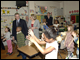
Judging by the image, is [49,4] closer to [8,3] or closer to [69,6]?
[69,6]

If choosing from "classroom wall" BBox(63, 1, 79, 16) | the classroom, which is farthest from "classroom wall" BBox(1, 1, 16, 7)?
"classroom wall" BBox(63, 1, 79, 16)

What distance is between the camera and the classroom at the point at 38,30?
1.44 m

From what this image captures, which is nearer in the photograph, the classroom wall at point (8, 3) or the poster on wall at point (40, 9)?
the classroom wall at point (8, 3)

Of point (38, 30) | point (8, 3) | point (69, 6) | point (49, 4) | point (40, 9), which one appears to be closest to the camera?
point (38, 30)

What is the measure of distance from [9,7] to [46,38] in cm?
448

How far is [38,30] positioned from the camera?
336cm

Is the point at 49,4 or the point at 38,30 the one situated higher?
the point at 49,4

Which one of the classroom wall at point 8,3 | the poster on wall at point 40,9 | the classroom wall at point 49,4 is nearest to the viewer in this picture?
the classroom wall at point 8,3

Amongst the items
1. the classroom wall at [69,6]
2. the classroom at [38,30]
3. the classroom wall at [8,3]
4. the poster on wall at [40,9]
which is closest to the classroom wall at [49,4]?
the classroom at [38,30]

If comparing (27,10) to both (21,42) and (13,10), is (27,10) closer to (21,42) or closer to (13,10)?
(13,10)

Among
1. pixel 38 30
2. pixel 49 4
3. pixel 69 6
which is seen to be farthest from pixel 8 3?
pixel 69 6

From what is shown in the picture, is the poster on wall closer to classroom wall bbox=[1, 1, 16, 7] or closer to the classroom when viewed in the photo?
the classroom

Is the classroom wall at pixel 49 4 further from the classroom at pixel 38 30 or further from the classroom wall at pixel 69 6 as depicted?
the classroom wall at pixel 69 6

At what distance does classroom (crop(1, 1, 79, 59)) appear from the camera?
144cm
